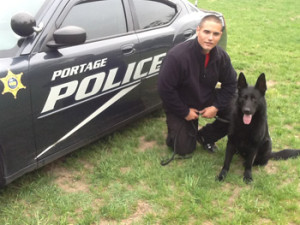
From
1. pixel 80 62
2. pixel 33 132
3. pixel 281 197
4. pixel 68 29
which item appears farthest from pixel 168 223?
pixel 68 29

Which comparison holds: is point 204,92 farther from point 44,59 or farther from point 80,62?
point 44,59

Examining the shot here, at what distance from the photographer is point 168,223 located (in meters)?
2.56

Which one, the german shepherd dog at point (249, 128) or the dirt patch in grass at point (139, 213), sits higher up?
the german shepherd dog at point (249, 128)

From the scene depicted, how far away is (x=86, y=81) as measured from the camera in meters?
2.80

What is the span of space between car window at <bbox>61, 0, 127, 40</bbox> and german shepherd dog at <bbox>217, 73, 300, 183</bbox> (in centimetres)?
124

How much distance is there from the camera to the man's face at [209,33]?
3.10 m

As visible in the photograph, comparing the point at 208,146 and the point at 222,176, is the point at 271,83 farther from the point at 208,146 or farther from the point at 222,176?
the point at 222,176

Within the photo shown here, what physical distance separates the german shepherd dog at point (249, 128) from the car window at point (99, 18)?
124 centimetres

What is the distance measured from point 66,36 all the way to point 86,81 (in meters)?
0.45

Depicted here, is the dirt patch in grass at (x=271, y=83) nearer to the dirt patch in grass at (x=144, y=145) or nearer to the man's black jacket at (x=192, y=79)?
the man's black jacket at (x=192, y=79)

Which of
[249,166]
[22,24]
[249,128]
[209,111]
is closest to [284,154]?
[249,166]

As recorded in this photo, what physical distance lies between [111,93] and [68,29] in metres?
0.79

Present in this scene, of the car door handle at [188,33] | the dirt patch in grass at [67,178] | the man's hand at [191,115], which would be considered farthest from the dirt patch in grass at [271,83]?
the dirt patch in grass at [67,178]

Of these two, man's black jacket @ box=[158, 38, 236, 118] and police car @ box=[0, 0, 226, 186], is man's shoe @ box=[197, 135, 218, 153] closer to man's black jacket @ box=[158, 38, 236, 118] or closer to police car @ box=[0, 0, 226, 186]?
man's black jacket @ box=[158, 38, 236, 118]
